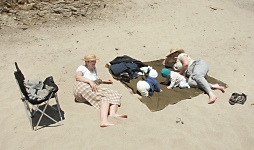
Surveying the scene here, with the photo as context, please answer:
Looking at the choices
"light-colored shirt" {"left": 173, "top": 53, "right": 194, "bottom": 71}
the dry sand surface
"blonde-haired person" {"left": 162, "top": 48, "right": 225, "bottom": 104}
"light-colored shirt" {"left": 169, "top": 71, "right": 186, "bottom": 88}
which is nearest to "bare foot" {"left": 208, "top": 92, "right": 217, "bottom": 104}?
"blonde-haired person" {"left": 162, "top": 48, "right": 225, "bottom": 104}

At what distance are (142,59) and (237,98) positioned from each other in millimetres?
2769

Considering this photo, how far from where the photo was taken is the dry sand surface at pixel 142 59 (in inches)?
159

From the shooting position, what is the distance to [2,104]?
15.9ft

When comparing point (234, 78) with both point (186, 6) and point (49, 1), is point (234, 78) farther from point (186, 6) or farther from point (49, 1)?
point (49, 1)

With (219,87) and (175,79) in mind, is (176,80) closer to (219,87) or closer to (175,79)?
(175,79)

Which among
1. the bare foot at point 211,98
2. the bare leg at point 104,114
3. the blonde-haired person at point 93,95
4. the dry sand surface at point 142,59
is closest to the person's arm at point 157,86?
the dry sand surface at point 142,59

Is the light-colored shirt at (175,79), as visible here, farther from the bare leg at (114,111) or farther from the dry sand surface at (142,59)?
the bare leg at (114,111)

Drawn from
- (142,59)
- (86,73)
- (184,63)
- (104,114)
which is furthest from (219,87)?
(86,73)

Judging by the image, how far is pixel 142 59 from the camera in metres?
6.98

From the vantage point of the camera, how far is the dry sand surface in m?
4.03

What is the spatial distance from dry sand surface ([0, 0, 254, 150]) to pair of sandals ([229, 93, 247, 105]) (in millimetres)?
111

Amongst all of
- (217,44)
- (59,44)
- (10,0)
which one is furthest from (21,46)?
(217,44)

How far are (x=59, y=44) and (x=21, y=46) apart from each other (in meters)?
1.13

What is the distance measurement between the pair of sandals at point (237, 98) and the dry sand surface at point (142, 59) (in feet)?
0.36
